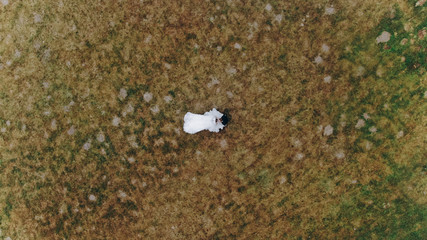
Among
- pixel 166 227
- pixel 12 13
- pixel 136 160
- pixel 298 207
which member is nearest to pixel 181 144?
pixel 136 160

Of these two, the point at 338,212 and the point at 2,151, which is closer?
the point at 338,212

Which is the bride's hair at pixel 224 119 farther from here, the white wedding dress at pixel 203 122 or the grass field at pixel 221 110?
the grass field at pixel 221 110

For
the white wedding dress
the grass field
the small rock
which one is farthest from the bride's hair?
the small rock

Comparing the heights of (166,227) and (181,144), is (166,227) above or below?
below

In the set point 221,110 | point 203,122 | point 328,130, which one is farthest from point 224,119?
point 328,130

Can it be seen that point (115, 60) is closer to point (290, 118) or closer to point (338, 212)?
point (290, 118)

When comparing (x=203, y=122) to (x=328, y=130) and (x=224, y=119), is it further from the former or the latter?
(x=328, y=130)

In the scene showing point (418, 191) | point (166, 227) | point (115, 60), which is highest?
point (115, 60)
